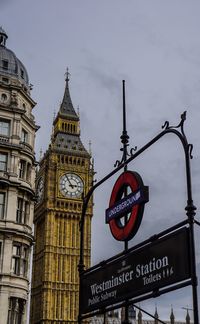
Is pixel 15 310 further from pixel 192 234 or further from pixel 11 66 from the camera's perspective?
pixel 192 234

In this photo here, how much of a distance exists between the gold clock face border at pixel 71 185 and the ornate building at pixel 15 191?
70030mm

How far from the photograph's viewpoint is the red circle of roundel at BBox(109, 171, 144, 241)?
1142cm

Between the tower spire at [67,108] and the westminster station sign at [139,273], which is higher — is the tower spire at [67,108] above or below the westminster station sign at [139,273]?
above

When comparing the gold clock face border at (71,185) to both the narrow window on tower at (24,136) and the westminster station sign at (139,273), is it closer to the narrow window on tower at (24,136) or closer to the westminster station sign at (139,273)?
the narrow window on tower at (24,136)

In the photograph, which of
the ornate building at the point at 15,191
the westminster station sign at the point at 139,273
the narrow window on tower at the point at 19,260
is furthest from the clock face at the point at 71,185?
the westminster station sign at the point at 139,273

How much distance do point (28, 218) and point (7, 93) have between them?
9.61 meters

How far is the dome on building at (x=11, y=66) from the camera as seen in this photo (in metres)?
Result: 44.5

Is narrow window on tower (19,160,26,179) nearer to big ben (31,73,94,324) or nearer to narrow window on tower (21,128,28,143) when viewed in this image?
narrow window on tower (21,128,28,143)

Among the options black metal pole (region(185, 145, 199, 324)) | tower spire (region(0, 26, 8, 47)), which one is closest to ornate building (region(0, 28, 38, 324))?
tower spire (region(0, 26, 8, 47))

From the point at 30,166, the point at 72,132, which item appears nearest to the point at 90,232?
the point at 72,132

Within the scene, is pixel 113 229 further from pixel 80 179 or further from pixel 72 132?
pixel 72 132

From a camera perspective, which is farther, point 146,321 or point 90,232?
point 146,321

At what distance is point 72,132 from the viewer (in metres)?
126

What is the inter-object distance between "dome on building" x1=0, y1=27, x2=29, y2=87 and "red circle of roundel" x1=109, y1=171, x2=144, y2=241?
32988mm
